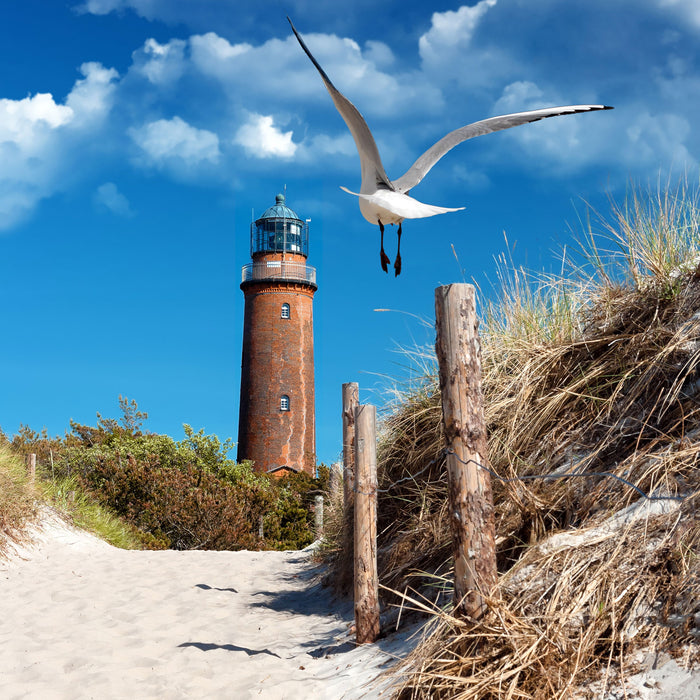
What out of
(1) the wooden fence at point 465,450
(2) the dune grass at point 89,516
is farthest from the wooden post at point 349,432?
(2) the dune grass at point 89,516

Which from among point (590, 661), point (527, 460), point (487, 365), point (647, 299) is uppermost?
point (647, 299)

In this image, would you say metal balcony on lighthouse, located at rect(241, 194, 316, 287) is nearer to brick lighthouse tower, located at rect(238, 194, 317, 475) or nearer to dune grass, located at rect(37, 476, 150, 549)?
brick lighthouse tower, located at rect(238, 194, 317, 475)

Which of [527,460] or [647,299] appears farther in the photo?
[647,299]

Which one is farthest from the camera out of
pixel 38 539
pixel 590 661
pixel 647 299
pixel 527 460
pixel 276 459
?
pixel 276 459

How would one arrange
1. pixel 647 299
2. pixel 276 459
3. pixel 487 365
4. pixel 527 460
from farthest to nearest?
pixel 276 459
pixel 487 365
pixel 647 299
pixel 527 460

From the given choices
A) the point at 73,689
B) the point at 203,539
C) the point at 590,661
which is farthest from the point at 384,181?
the point at 203,539

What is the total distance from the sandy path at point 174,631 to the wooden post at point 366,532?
0.61 feet

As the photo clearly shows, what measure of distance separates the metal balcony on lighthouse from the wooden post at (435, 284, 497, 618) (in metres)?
21.3

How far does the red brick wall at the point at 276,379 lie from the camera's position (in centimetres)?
2386

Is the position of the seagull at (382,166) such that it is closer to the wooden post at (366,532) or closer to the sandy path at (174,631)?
the wooden post at (366,532)

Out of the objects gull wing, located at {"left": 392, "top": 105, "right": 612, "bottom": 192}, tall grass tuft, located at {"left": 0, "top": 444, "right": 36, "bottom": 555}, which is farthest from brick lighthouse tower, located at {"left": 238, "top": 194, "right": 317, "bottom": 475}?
gull wing, located at {"left": 392, "top": 105, "right": 612, "bottom": 192}

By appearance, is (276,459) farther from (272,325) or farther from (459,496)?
(459,496)

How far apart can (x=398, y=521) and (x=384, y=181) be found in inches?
120

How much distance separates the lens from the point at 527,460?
16.4ft
